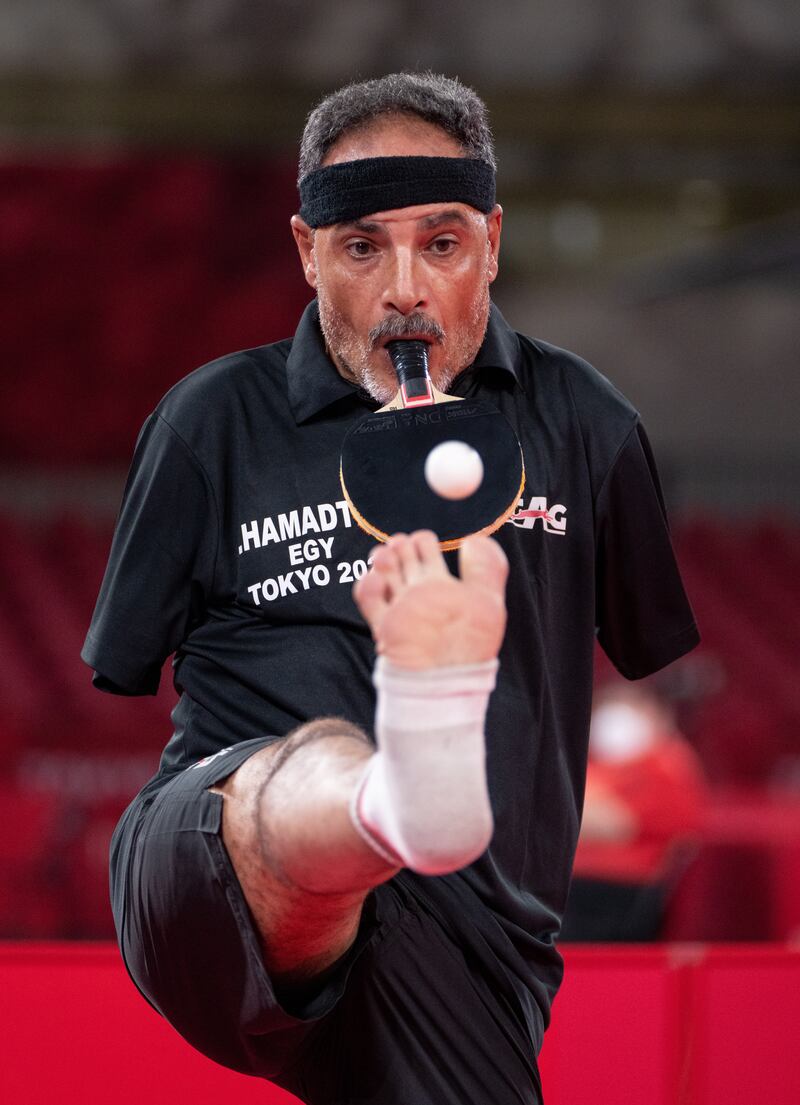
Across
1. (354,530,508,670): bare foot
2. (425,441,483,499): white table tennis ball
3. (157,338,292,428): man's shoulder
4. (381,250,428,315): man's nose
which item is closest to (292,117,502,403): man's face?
(381,250,428,315): man's nose

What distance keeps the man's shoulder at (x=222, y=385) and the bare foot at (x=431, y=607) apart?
1.74 feet

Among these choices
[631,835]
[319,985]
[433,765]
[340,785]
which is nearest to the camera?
[433,765]

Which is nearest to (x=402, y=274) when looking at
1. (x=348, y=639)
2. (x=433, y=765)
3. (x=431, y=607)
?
(x=348, y=639)

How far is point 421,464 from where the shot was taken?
160 cm

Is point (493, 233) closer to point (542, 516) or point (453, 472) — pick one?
point (542, 516)

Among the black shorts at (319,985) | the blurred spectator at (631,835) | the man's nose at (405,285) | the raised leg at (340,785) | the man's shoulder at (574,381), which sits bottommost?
the blurred spectator at (631,835)

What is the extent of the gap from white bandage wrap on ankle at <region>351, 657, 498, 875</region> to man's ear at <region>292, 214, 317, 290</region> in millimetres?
702

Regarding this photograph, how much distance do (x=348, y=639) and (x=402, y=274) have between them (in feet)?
1.38

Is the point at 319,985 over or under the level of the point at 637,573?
under

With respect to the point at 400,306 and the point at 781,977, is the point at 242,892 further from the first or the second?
the point at 781,977

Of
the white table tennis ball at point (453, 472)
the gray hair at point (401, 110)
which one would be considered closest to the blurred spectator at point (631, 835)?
the gray hair at point (401, 110)

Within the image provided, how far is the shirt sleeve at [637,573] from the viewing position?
188 cm

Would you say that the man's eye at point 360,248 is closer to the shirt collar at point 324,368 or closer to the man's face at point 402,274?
the man's face at point 402,274

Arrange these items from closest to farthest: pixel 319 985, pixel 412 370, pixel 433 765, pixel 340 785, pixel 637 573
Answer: pixel 433 765, pixel 340 785, pixel 319 985, pixel 412 370, pixel 637 573
